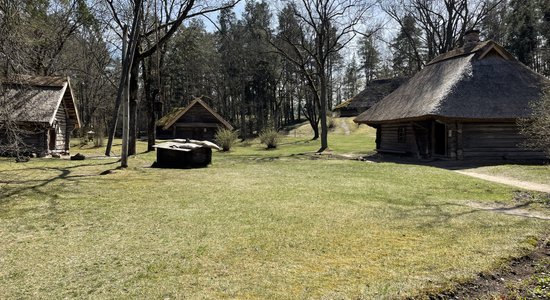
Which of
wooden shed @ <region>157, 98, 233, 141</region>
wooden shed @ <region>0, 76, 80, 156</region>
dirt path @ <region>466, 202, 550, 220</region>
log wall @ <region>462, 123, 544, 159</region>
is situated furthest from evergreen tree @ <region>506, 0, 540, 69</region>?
wooden shed @ <region>0, 76, 80, 156</region>

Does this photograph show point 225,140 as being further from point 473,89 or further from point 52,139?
point 473,89

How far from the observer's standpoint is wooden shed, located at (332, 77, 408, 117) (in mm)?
56344

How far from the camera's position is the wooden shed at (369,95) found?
56.3 metres

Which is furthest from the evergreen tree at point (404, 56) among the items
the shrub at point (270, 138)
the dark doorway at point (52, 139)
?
the dark doorway at point (52, 139)

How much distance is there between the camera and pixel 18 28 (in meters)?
8.01

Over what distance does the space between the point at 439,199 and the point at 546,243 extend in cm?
331

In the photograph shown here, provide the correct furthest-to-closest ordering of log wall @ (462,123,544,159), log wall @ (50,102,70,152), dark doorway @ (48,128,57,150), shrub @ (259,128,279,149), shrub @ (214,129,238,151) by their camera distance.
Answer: shrub @ (259,128,279,149) → shrub @ (214,129,238,151) → log wall @ (50,102,70,152) → dark doorway @ (48,128,57,150) → log wall @ (462,123,544,159)

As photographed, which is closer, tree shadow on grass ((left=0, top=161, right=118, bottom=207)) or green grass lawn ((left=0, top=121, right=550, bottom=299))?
green grass lawn ((left=0, top=121, right=550, bottom=299))

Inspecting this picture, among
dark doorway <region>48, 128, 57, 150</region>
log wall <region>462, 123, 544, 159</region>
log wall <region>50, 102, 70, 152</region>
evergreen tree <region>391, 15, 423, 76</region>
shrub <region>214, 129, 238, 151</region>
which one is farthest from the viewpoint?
evergreen tree <region>391, 15, 423, 76</region>

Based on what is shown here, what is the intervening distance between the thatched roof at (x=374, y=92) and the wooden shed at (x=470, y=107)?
103 ft

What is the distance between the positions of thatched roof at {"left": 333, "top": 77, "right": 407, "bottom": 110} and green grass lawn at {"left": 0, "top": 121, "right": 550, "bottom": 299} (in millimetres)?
47183

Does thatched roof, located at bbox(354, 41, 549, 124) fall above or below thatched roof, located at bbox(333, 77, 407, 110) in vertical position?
below

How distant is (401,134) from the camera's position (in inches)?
962

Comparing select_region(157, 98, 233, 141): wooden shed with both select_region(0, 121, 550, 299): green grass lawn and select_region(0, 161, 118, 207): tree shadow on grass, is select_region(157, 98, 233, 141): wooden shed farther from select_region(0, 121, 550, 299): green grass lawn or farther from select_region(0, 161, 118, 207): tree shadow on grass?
Answer: select_region(0, 121, 550, 299): green grass lawn
